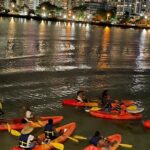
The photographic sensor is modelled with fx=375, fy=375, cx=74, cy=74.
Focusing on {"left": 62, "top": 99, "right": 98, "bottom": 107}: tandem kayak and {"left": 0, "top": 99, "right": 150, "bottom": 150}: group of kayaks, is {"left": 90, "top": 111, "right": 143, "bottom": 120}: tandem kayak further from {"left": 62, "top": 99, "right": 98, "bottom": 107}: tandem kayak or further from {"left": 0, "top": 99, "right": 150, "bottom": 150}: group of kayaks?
{"left": 62, "top": 99, "right": 98, "bottom": 107}: tandem kayak

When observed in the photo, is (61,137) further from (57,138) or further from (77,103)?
(77,103)

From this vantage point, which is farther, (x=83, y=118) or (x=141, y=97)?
(x=141, y=97)

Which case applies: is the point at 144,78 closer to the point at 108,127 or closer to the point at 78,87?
the point at 78,87

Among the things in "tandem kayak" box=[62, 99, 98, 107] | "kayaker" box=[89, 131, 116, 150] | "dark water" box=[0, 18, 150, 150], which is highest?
"kayaker" box=[89, 131, 116, 150]

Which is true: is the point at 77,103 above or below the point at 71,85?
above

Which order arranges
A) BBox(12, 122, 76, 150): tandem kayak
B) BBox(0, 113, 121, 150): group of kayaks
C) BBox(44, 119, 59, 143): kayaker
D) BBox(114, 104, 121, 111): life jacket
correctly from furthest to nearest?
BBox(114, 104, 121, 111): life jacket
BBox(44, 119, 59, 143): kayaker
BBox(0, 113, 121, 150): group of kayaks
BBox(12, 122, 76, 150): tandem kayak

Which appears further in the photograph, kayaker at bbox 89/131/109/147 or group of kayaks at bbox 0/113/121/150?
group of kayaks at bbox 0/113/121/150

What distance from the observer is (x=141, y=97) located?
102 ft

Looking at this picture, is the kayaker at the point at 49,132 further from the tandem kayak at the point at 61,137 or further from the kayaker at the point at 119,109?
the kayaker at the point at 119,109

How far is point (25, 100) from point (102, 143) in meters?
11.4

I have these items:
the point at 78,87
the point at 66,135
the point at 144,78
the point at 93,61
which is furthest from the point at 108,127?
the point at 93,61

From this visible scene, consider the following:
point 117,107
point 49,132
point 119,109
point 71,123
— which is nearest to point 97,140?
point 49,132

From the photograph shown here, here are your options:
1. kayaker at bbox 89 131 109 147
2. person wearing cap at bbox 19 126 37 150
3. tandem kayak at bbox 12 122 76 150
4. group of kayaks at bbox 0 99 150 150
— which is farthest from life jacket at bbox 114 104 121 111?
person wearing cap at bbox 19 126 37 150

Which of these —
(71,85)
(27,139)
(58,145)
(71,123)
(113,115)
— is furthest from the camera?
(71,85)
